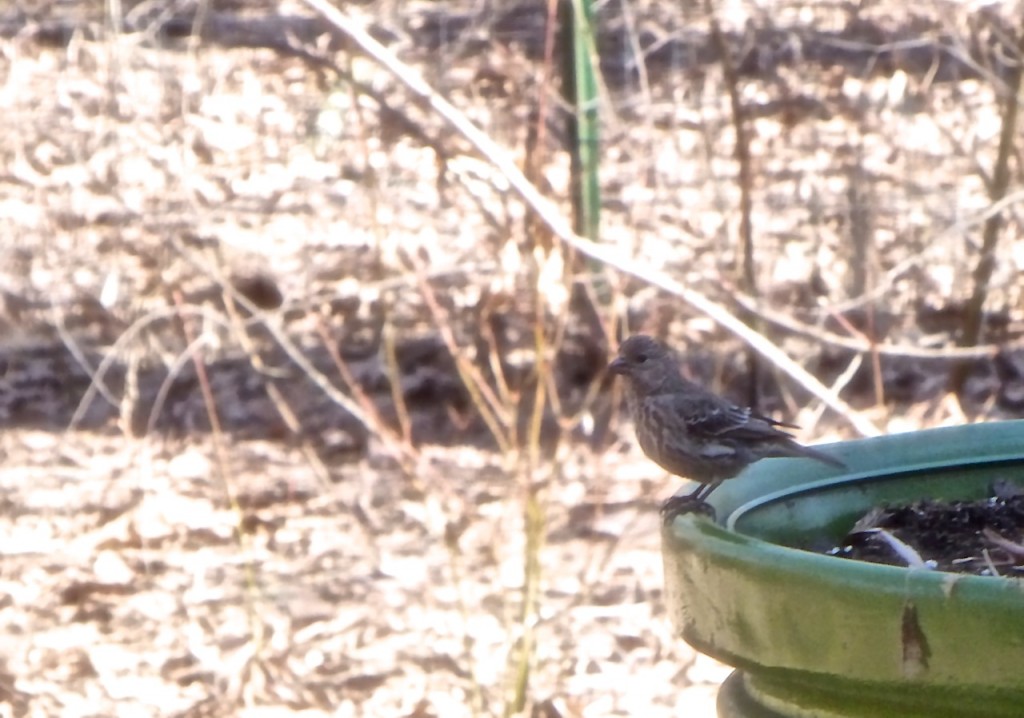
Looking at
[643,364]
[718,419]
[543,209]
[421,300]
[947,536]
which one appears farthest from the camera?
[421,300]

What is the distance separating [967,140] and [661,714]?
274cm

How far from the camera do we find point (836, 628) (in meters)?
1.72

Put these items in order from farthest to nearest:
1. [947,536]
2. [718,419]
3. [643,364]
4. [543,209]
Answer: [543,209] < [643,364] < [718,419] < [947,536]

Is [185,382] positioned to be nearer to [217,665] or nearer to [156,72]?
[156,72]

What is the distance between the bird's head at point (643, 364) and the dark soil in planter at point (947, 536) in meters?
1.47

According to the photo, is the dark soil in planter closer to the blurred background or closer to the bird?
the bird

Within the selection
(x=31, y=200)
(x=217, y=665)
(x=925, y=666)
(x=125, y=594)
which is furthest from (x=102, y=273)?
(x=925, y=666)

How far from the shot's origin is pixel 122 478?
6.43 m

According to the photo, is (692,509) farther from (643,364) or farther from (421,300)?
(421,300)

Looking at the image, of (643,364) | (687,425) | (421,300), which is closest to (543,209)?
(643,364)

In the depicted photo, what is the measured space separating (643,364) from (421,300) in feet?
9.28

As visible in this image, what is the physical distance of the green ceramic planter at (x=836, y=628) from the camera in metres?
1.63

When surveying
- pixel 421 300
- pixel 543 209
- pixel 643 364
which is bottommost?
pixel 421 300

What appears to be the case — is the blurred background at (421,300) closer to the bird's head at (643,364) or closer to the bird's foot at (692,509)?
the bird's head at (643,364)
